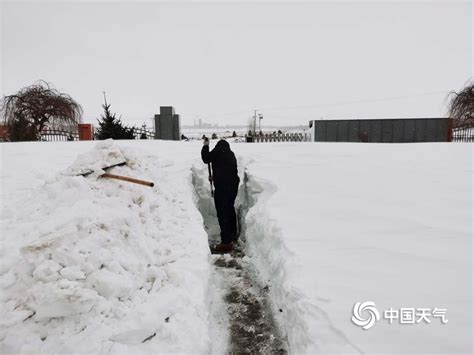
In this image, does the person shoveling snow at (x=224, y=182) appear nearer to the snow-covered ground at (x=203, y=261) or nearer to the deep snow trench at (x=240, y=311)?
the deep snow trench at (x=240, y=311)

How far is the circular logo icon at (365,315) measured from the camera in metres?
2.26

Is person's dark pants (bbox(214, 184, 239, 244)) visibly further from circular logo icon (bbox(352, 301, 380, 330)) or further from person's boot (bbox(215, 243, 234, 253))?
circular logo icon (bbox(352, 301, 380, 330))

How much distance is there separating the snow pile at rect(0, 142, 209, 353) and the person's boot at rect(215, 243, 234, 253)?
5.00ft

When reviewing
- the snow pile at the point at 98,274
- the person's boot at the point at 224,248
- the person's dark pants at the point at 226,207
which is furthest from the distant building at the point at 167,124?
the snow pile at the point at 98,274

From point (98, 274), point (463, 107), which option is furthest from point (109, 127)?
point (463, 107)

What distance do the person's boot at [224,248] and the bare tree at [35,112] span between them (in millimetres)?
13261

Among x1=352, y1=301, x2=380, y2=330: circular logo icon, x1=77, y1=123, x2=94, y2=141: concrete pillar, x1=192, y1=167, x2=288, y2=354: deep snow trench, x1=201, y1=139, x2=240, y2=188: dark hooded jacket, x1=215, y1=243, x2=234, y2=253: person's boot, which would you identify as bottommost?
x1=192, y1=167, x2=288, y2=354: deep snow trench

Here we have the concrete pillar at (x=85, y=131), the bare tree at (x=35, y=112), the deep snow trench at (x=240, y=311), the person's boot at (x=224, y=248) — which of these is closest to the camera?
the deep snow trench at (x=240, y=311)

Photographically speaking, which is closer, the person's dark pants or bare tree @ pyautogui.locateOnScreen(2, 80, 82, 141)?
the person's dark pants

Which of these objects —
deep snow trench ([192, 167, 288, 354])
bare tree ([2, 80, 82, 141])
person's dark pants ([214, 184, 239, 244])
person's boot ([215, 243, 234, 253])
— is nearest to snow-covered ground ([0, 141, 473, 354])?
deep snow trench ([192, 167, 288, 354])

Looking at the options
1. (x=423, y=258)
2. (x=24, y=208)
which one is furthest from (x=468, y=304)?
(x=24, y=208)

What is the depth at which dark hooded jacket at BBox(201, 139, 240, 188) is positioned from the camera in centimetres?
600

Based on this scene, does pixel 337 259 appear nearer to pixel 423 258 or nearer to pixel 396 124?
pixel 423 258

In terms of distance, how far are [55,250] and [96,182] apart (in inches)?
64.7
